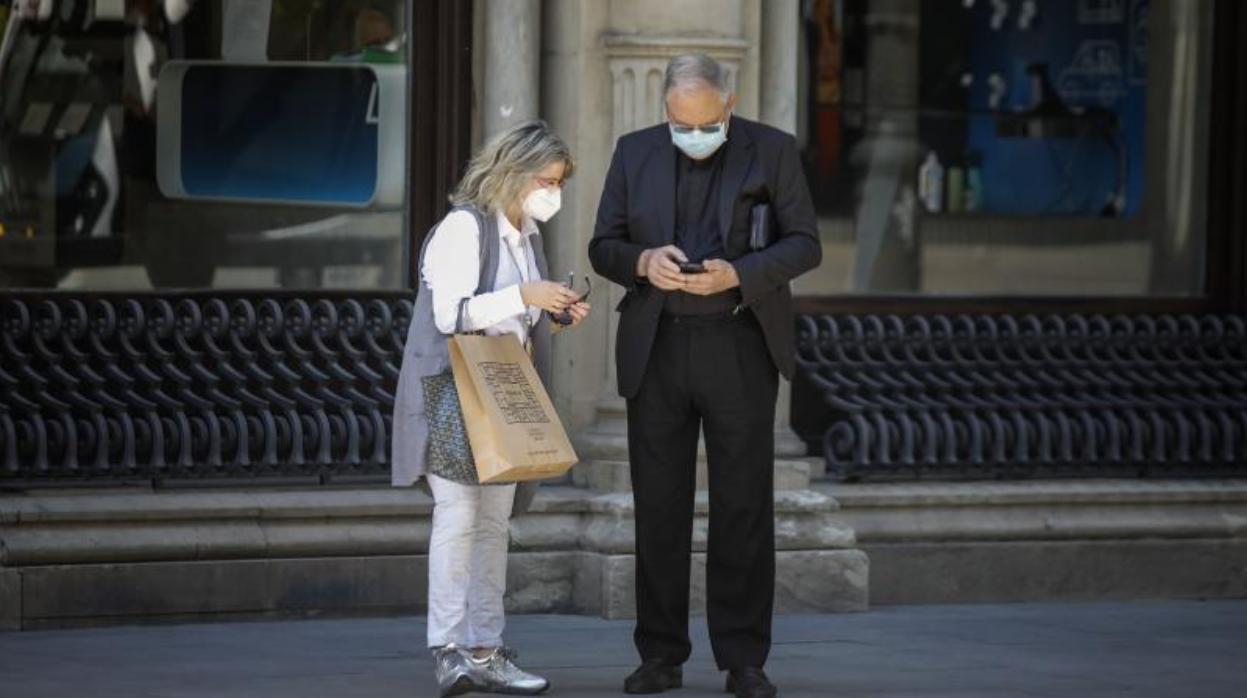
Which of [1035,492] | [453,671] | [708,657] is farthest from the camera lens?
[1035,492]

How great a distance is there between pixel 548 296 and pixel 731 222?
0.72m

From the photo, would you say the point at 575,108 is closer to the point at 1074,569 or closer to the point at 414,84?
the point at 414,84

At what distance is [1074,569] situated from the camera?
10133 mm

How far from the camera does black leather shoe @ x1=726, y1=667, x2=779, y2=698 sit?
295 inches

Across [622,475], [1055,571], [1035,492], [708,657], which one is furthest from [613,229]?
[1055,571]

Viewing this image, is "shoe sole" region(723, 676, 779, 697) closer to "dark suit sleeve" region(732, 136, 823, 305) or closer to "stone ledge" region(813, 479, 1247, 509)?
"dark suit sleeve" region(732, 136, 823, 305)

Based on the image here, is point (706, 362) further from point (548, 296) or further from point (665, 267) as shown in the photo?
point (548, 296)

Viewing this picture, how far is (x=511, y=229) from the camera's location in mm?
7449

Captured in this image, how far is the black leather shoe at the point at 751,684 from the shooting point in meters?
7.50

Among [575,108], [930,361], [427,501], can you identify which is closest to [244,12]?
[575,108]

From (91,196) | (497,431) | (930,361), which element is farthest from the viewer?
(930,361)

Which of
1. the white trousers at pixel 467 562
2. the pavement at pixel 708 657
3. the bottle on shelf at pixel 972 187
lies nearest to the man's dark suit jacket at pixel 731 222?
the white trousers at pixel 467 562

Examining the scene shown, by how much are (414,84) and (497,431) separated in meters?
3.05

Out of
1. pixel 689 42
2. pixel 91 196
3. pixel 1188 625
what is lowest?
pixel 1188 625
